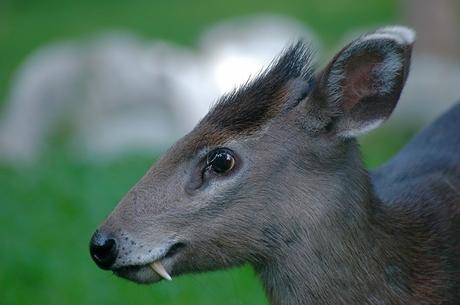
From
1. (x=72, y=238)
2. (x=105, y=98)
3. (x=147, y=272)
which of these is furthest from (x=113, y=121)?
(x=147, y=272)

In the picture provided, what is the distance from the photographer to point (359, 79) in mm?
3891

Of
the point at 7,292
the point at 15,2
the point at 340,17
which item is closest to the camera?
the point at 7,292

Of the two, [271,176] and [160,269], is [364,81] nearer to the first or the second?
[271,176]

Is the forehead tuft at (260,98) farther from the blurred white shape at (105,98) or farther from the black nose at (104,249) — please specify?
the blurred white shape at (105,98)

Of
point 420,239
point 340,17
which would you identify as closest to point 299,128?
point 420,239

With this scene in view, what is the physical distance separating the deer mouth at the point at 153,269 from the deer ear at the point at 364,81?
0.73 m

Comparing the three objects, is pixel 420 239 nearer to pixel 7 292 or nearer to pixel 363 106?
pixel 363 106

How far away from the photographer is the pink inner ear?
3.85 m

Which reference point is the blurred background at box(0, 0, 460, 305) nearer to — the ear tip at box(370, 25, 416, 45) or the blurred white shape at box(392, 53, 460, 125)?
the blurred white shape at box(392, 53, 460, 125)

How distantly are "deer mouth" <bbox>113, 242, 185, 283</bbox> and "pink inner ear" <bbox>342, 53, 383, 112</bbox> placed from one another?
0.79 m

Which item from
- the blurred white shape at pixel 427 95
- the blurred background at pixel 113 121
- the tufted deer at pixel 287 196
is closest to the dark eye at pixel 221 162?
the tufted deer at pixel 287 196

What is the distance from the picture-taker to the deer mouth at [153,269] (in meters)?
3.76

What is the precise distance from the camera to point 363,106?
3.87 m

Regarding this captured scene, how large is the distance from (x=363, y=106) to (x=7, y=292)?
2619 millimetres
